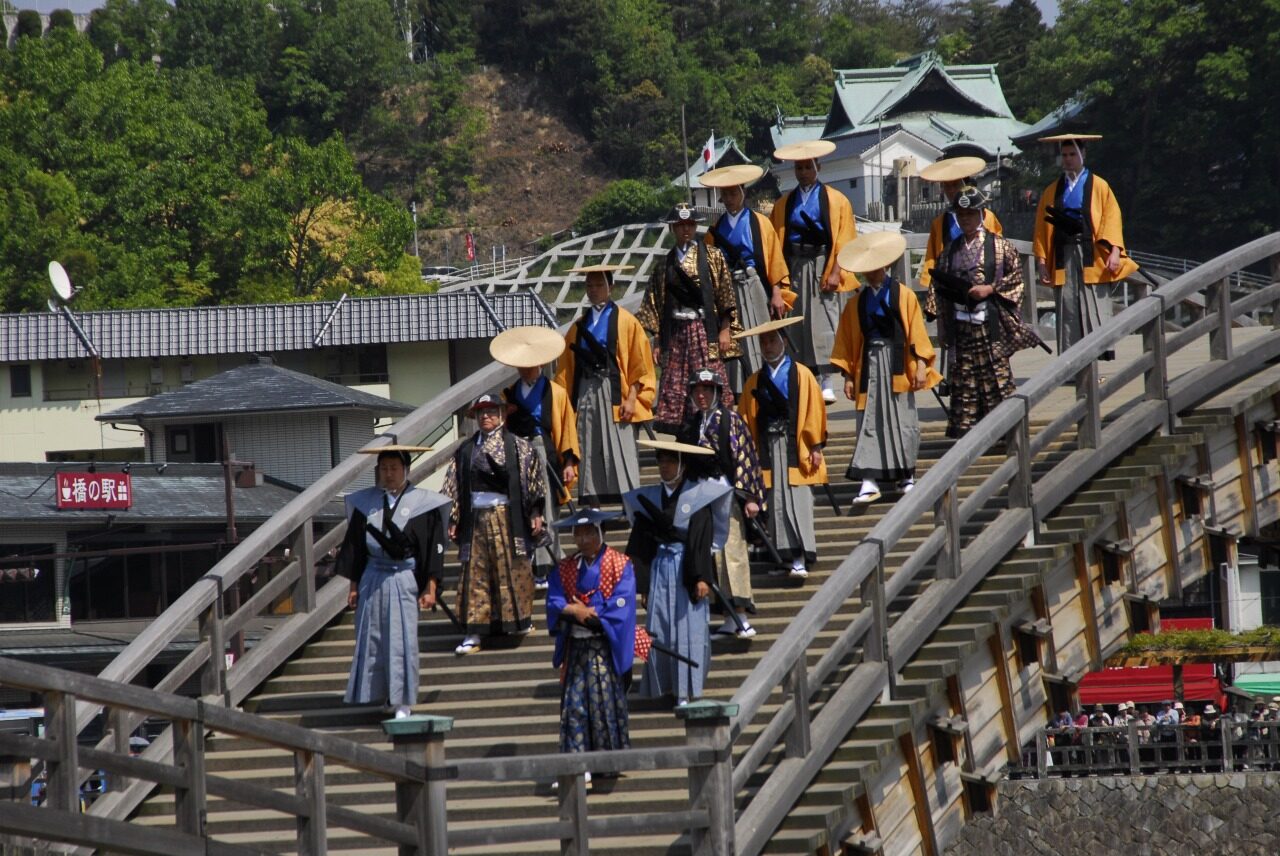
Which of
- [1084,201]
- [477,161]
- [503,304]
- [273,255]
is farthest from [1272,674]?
[477,161]

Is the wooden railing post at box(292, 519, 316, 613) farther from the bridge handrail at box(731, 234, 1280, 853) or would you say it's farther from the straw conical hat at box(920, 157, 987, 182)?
the straw conical hat at box(920, 157, 987, 182)

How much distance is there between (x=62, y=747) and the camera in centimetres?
701

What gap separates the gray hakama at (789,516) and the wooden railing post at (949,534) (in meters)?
0.83

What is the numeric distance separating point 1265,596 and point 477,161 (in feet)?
211

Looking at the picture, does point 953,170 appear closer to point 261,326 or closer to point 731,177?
point 731,177

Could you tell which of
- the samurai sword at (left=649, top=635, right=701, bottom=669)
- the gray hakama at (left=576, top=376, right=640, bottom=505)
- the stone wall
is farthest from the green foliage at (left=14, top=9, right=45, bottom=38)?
the samurai sword at (left=649, top=635, right=701, bottom=669)

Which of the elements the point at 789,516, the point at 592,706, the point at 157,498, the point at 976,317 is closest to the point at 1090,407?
the point at 976,317

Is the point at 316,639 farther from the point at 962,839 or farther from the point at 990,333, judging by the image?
the point at 962,839

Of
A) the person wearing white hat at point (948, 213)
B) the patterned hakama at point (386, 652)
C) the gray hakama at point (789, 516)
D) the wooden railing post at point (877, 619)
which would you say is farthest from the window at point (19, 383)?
the wooden railing post at point (877, 619)

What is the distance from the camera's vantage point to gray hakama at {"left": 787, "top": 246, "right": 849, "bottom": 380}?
544 inches

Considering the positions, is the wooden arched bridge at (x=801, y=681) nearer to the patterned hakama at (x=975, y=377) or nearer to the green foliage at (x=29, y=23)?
the patterned hakama at (x=975, y=377)

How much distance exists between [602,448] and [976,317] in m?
2.71

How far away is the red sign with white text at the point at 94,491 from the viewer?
1203 inches

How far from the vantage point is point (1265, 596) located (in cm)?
3912
